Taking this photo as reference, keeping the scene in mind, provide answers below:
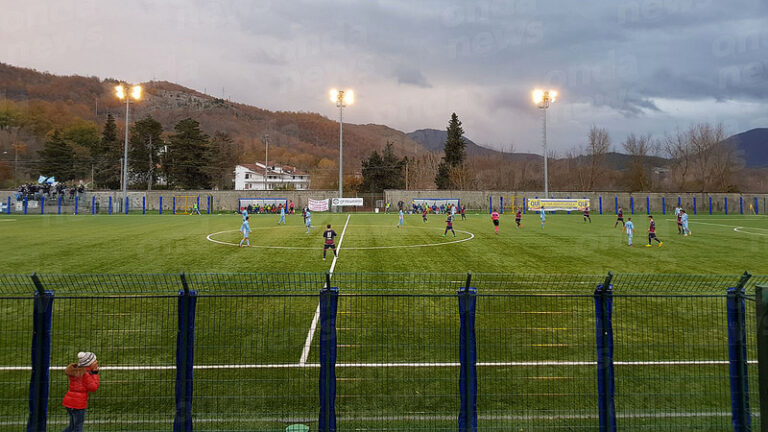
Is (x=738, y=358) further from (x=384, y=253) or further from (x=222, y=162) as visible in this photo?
(x=222, y=162)

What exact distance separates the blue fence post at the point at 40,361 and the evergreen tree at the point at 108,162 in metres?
97.5

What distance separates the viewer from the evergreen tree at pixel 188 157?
82.4 meters

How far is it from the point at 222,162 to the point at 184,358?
105 meters

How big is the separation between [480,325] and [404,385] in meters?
3.41

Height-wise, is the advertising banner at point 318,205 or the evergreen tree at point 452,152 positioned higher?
the evergreen tree at point 452,152

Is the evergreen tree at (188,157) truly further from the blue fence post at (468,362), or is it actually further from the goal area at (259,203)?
the blue fence post at (468,362)

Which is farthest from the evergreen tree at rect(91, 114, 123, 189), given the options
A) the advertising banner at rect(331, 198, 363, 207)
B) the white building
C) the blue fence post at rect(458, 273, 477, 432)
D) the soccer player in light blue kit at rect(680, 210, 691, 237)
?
the blue fence post at rect(458, 273, 477, 432)

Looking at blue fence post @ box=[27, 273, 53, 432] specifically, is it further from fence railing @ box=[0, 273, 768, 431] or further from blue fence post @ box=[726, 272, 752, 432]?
blue fence post @ box=[726, 272, 752, 432]

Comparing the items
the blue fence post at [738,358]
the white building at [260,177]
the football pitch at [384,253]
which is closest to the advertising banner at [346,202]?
the football pitch at [384,253]

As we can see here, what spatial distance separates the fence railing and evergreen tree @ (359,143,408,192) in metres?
78.4

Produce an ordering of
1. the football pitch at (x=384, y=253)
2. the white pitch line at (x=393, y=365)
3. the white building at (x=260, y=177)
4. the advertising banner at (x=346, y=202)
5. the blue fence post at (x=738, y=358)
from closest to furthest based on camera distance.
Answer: the blue fence post at (x=738, y=358), the white pitch line at (x=393, y=365), the football pitch at (x=384, y=253), the advertising banner at (x=346, y=202), the white building at (x=260, y=177)

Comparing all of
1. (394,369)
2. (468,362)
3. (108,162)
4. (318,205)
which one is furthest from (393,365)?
(108,162)

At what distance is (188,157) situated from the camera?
82.6m

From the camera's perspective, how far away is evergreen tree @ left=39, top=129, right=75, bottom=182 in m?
87.5
